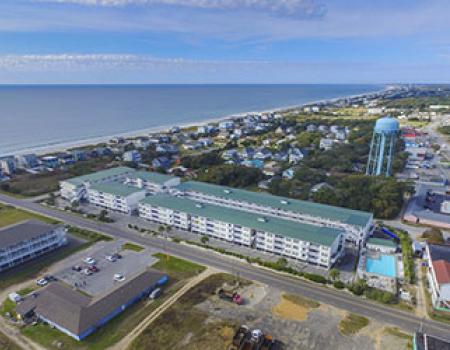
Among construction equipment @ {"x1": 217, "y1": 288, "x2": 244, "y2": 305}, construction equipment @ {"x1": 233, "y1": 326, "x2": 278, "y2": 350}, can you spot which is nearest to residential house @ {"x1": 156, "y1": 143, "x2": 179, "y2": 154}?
construction equipment @ {"x1": 217, "y1": 288, "x2": 244, "y2": 305}

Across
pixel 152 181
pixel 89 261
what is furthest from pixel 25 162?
pixel 89 261

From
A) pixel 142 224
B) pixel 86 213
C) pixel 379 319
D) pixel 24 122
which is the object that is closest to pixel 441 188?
pixel 379 319

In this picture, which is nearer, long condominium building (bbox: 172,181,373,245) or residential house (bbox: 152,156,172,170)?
long condominium building (bbox: 172,181,373,245)

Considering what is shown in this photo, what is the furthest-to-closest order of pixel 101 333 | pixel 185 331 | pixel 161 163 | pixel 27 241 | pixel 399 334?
pixel 161 163 < pixel 27 241 < pixel 185 331 < pixel 101 333 < pixel 399 334

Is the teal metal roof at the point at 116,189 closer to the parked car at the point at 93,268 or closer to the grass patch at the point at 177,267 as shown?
the parked car at the point at 93,268

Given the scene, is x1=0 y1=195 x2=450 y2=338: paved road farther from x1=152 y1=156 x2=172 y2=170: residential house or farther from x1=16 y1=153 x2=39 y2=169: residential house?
x1=16 y1=153 x2=39 y2=169: residential house

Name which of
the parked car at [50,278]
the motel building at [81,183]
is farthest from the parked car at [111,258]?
the motel building at [81,183]

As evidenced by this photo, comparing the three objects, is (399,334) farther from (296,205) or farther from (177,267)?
(177,267)
